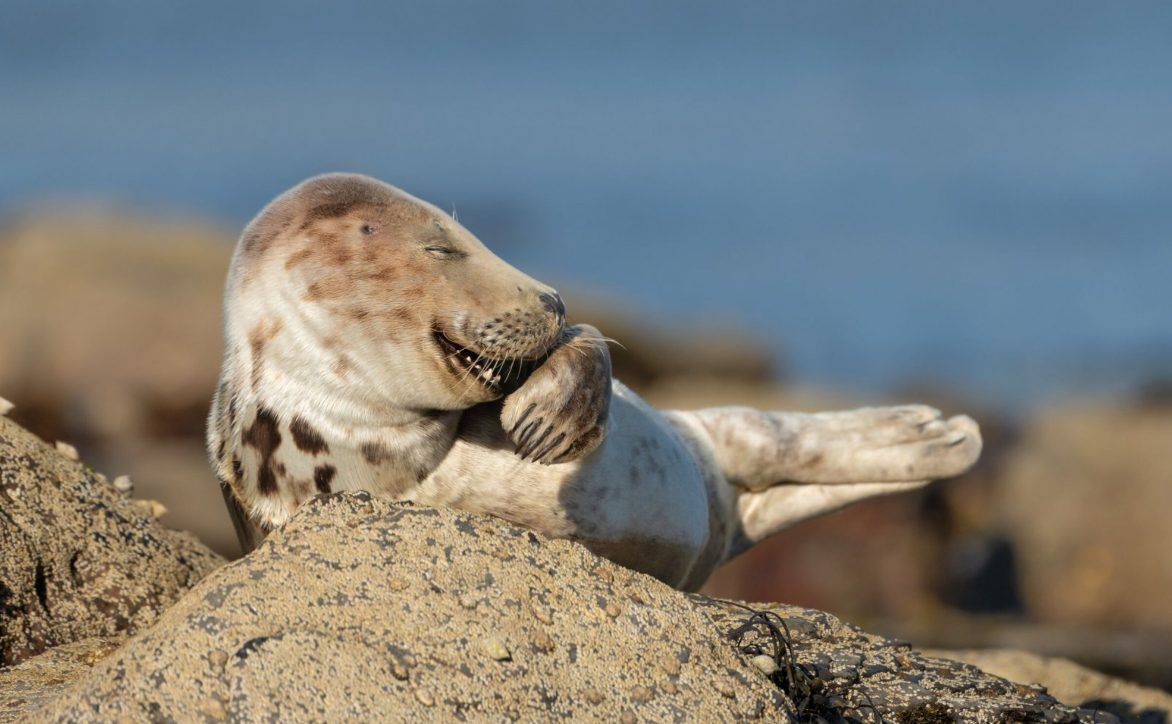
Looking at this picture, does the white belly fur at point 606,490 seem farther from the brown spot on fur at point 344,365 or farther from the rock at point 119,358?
the rock at point 119,358

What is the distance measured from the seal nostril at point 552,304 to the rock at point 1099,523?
1157 cm

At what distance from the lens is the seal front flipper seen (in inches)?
220

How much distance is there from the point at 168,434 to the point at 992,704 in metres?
16.3

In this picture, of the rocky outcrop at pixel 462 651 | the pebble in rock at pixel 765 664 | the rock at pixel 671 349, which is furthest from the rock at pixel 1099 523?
the pebble in rock at pixel 765 664

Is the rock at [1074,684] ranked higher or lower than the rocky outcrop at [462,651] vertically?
lower

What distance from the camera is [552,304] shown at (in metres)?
5.73

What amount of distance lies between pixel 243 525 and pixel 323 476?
1.65 ft

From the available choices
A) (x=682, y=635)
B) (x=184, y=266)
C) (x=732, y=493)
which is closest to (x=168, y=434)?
(x=184, y=266)

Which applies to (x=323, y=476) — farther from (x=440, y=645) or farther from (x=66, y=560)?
(x=66, y=560)

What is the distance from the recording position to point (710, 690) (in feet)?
16.1

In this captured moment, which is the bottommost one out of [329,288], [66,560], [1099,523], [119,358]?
[119,358]

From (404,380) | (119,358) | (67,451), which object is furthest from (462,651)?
(119,358)

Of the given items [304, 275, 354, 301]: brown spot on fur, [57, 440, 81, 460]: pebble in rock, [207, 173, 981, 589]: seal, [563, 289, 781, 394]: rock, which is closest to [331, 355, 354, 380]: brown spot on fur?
[207, 173, 981, 589]: seal

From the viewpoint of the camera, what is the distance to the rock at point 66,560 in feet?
20.6
